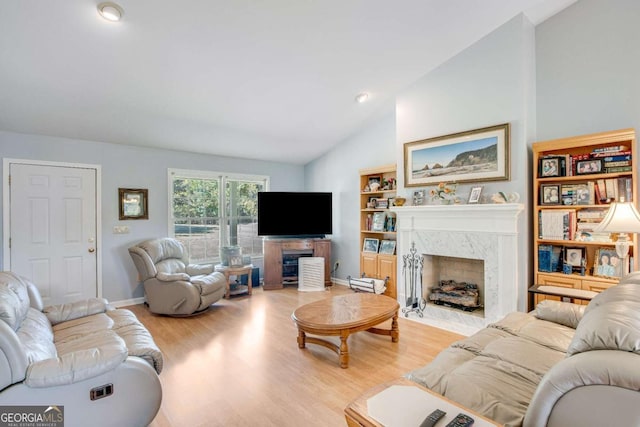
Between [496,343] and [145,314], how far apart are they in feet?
13.5

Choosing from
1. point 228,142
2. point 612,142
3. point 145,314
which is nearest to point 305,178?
point 228,142

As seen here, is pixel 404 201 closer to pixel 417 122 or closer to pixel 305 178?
pixel 417 122

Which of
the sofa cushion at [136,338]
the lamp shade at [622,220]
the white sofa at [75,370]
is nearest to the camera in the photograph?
the white sofa at [75,370]

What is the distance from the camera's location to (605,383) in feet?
3.32

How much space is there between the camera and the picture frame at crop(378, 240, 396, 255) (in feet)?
15.9

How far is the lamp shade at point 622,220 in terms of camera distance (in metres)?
2.42

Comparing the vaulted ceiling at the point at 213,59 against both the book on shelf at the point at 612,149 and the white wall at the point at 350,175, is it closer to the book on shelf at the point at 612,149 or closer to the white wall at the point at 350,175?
the white wall at the point at 350,175

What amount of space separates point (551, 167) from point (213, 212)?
4917 mm

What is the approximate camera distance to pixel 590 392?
104 centimetres

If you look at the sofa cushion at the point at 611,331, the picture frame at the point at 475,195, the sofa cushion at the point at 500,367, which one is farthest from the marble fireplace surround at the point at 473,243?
the sofa cushion at the point at 611,331

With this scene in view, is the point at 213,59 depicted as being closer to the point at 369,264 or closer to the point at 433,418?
the point at 433,418

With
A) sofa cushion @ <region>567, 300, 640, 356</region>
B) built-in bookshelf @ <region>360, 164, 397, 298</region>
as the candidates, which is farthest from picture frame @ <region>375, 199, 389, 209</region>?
sofa cushion @ <region>567, 300, 640, 356</region>

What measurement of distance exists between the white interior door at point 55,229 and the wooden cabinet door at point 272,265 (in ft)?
8.12

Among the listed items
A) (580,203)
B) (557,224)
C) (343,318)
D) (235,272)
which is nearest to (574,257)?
(557,224)
